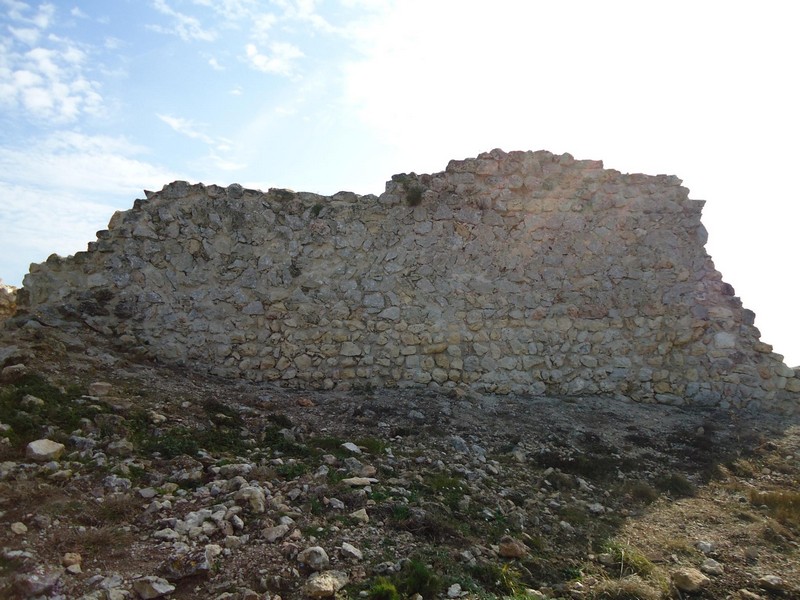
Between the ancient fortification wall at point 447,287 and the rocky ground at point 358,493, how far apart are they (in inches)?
30.8

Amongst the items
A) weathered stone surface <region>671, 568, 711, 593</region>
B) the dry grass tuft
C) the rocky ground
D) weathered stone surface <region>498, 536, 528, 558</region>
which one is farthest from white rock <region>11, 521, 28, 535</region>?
the dry grass tuft

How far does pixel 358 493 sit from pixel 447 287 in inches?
176

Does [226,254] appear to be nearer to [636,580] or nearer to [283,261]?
[283,261]

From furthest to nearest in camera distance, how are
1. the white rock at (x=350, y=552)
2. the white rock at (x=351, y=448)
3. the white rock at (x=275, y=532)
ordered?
the white rock at (x=351, y=448)
the white rock at (x=275, y=532)
the white rock at (x=350, y=552)

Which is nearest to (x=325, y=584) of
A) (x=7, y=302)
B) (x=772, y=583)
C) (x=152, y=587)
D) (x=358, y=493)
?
(x=152, y=587)

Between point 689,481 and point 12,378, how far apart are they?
728 centimetres

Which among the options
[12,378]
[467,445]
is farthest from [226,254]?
[467,445]

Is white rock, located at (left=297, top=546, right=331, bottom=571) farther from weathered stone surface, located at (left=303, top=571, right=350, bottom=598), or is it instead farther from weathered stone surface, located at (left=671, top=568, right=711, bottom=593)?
weathered stone surface, located at (left=671, top=568, right=711, bottom=593)

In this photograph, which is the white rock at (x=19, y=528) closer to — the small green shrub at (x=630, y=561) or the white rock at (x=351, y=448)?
the white rock at (x=351, y=448)

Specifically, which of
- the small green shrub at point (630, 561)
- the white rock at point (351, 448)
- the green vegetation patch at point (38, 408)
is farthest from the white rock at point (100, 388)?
the small green shrub at point (630, 561)

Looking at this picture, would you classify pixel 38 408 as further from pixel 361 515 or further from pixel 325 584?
pixel 325 584

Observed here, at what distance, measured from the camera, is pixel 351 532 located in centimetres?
400

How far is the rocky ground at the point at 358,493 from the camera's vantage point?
3496 mm

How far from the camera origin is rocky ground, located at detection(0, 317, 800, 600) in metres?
3.50
